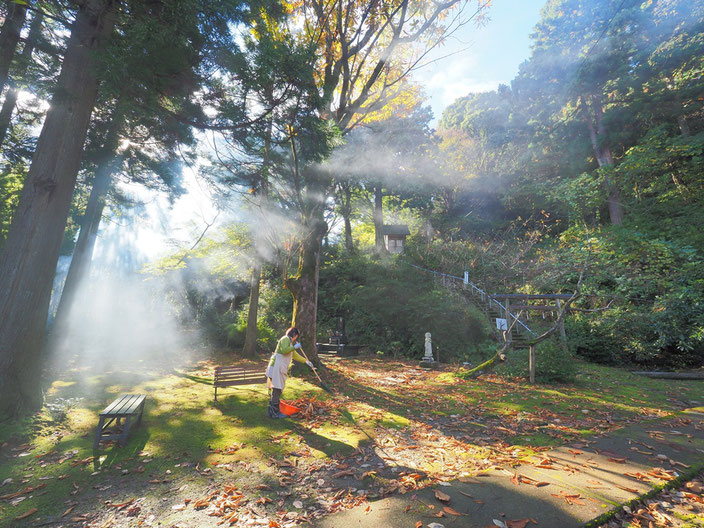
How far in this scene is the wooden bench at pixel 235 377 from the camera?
689cm

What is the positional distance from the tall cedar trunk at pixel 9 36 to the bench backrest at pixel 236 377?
8.41 metres

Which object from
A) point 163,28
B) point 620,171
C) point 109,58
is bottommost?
point 109,58

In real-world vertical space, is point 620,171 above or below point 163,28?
above

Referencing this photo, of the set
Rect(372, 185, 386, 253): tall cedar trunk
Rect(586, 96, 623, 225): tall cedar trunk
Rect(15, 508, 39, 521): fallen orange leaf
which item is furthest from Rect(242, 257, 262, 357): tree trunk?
Rect(586, 96, 623, 225): tall cedar trunk

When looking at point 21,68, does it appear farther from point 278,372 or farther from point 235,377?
point 278,372

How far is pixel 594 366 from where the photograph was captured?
12.8 metres

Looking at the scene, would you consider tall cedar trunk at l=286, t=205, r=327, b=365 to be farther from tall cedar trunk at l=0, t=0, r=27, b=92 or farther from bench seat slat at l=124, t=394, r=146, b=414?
tall cedar trunk at l=0, t=0, r=27, b=92

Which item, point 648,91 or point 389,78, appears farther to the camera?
point 648,91

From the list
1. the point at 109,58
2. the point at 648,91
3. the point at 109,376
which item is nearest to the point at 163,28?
the point at 109,58

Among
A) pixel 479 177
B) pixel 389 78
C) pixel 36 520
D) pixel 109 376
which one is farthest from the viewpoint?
pixel 479 177

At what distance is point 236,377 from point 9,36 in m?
9.19

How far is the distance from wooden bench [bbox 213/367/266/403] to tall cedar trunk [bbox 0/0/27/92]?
8414 millimetres

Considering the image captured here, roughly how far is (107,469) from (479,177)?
93.0 ft

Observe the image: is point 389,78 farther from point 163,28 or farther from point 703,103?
point 703,103
